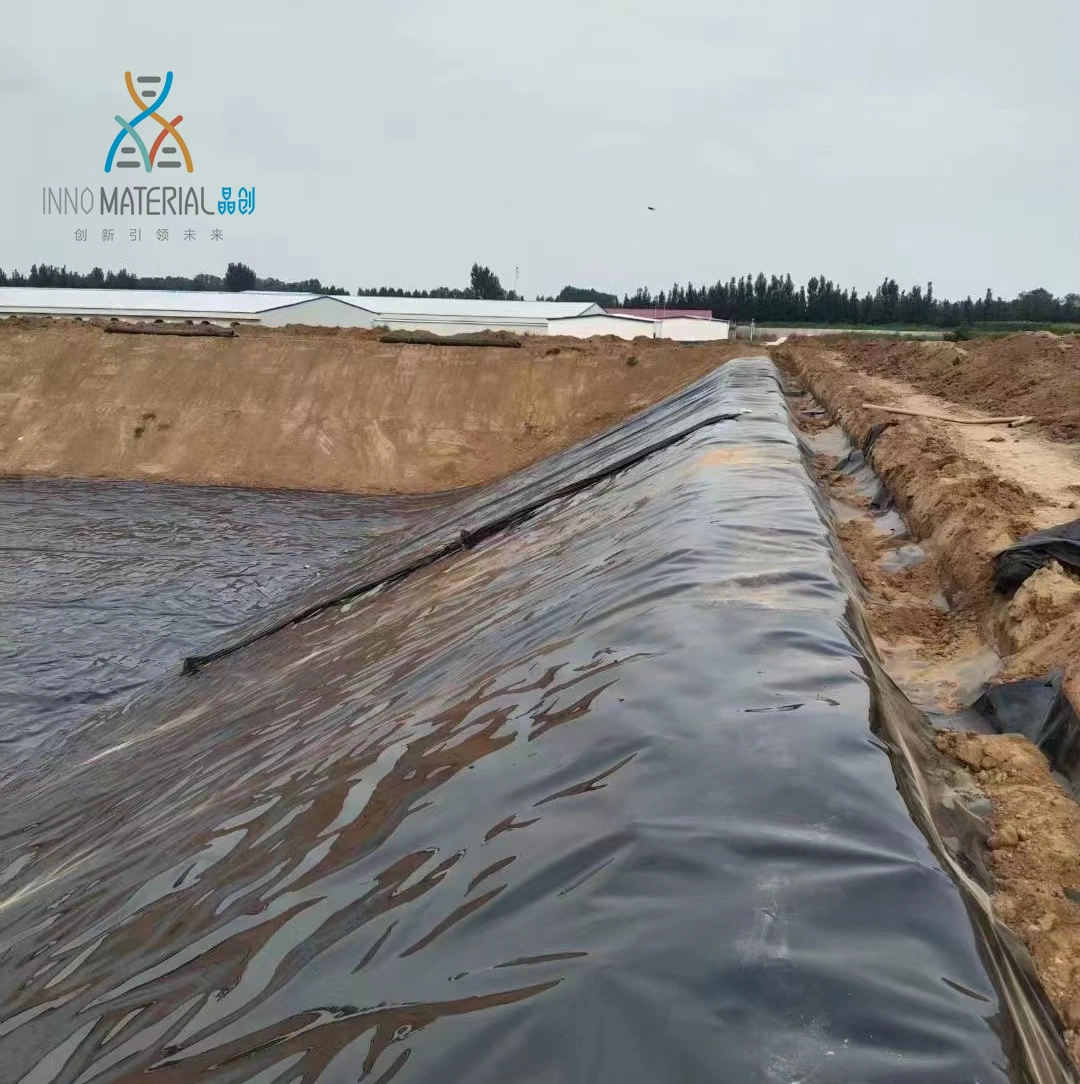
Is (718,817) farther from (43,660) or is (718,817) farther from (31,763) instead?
(43,660)

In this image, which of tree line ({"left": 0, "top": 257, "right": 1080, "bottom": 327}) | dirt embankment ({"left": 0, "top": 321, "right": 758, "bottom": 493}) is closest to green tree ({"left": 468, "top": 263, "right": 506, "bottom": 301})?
tree line ({"left": 0, "top": 257, "right": 1080, "bottom": 327})

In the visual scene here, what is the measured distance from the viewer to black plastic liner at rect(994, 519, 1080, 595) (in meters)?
4.49

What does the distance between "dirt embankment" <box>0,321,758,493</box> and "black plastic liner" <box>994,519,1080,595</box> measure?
48.8 feet

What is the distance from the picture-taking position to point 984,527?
18.1ft

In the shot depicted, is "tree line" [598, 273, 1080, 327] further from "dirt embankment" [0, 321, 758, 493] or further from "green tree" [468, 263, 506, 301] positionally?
"dirt embankment" [0, 321, 758, 493]

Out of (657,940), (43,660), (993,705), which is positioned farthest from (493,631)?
(43,660)

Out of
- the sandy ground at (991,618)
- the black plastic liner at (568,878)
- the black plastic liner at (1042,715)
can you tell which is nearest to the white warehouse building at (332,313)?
the sandy ground at (991,618)

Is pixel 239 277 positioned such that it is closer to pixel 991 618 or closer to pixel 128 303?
pixel 128 303

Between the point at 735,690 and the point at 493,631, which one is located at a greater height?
the point at 735,690

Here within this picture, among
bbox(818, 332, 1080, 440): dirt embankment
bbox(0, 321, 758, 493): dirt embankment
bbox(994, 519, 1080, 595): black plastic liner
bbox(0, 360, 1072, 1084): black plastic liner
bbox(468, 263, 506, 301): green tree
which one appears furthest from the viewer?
bbox(468, 263, 506, 301): green tree

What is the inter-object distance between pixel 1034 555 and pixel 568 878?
147 inches

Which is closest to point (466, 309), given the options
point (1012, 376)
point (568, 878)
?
point (1012, 376)

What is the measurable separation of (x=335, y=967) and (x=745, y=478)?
4407 mm

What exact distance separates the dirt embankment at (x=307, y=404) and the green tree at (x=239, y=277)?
69.9 meters
